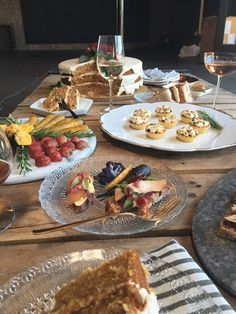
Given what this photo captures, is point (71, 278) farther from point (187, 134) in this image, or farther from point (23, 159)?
point (187, 134)

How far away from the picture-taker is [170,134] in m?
1.16

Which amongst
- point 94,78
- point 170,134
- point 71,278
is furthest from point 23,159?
point 94,78

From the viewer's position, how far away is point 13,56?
7.28 m

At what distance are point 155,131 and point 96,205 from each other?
46 centimetres

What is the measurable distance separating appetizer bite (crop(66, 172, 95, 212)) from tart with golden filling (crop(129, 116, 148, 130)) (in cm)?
48

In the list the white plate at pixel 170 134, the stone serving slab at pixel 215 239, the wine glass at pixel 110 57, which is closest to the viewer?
the stone serving slab at pixel 215 239

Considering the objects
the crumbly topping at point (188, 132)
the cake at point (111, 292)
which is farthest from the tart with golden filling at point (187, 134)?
the cake at point (111, 292)

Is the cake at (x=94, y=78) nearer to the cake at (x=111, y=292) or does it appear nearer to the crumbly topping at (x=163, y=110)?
the crumbly topping at (x=163, y=110)

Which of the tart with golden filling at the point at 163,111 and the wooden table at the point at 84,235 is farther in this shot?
the tart with golden filling at the point at 163,111

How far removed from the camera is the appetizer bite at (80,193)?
72 centimetres

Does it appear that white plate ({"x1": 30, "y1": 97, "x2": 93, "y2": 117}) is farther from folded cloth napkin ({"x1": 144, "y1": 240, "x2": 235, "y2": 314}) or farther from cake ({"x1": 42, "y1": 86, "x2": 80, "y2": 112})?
folded cloth napkin ({"x1": 144, "y1": 240, "x2": 235, "y2": 314})

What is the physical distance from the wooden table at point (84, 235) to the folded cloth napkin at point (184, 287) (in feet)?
0.13

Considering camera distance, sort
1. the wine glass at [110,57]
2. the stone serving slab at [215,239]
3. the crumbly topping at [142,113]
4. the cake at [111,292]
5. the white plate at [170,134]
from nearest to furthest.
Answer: the cake at [111,292], the stone serving slab at [215,239], the white plate at [170,134], the crumbly topping at [142,113], the wine glass at [110,57]

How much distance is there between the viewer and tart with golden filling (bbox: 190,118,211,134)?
3.77 ft
